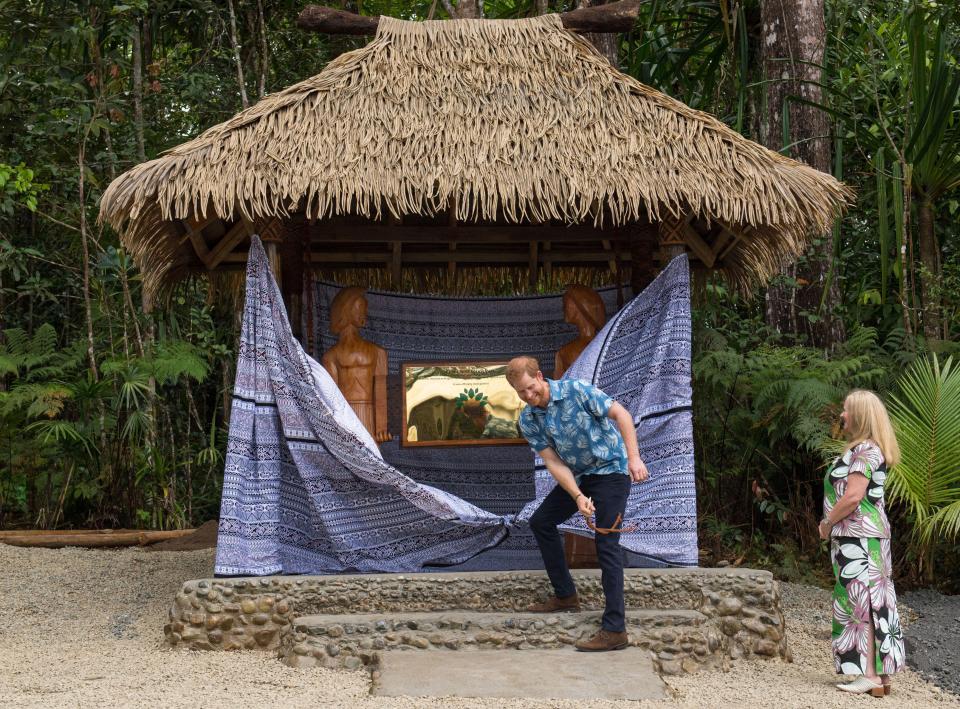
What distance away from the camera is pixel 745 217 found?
5.14m

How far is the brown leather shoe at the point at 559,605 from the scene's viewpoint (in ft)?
15.8

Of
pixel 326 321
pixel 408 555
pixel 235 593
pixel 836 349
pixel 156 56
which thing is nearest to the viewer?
pixel 235 593

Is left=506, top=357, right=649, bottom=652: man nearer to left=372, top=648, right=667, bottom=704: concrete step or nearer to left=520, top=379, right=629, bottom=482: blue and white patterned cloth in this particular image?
left=520, top=379, right=629, bottom=482: blue and white patterned cloth

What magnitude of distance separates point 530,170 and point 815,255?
3.51m

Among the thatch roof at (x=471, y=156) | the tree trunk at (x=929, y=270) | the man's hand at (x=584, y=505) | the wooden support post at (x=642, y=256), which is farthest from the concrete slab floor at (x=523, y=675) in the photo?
the tree trunk at (x=929, y=270)

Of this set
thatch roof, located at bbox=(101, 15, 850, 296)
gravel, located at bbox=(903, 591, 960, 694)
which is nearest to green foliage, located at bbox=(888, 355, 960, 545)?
gravel, located at bbox=(903, 591, 960, 694)

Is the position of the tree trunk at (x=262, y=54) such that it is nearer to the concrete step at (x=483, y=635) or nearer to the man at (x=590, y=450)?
the man at (x=590, y=450)

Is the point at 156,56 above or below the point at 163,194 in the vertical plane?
above

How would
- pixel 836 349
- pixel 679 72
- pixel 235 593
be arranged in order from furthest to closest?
1. pixel 679 72
2. pixel 836 349
3. pixel 235 593

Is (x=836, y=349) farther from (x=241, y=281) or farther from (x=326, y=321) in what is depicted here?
(x=241, y=281)

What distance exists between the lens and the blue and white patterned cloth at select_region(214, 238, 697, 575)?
5.00 meters

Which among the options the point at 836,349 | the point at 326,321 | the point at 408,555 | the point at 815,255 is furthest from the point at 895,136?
the point at 408,555

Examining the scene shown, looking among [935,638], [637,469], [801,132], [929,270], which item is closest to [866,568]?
[637,469]

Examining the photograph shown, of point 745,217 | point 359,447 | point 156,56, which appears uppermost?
point 156,56
